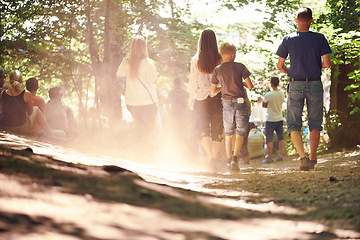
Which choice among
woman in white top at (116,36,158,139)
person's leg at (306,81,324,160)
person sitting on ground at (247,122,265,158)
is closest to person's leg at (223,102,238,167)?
person's leg at (306,81,324,160)

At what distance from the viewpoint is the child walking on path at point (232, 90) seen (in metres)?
6.83

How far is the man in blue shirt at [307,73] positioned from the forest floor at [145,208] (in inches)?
69.5

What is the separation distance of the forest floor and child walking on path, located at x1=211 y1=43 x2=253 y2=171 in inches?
93.8

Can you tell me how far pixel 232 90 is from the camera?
6828mm

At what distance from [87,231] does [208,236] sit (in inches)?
29.2

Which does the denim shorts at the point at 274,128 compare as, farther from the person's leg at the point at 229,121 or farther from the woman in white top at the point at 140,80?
the person's leg at the point at 229,121

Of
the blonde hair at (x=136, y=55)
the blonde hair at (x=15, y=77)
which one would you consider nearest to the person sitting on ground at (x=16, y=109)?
the blonde hair at (x=15, y=77)

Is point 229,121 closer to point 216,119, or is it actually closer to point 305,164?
point 216,119

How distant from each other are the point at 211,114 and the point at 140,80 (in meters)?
1.85

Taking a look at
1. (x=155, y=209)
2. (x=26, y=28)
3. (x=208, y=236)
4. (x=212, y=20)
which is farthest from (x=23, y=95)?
(x=212, y=20)

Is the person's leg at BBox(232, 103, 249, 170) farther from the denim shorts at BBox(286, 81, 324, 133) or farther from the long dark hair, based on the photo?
the long dark hair

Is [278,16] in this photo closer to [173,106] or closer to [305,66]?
[173,106]

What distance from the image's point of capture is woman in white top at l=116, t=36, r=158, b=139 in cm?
856

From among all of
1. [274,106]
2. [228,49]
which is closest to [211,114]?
[228,49]
